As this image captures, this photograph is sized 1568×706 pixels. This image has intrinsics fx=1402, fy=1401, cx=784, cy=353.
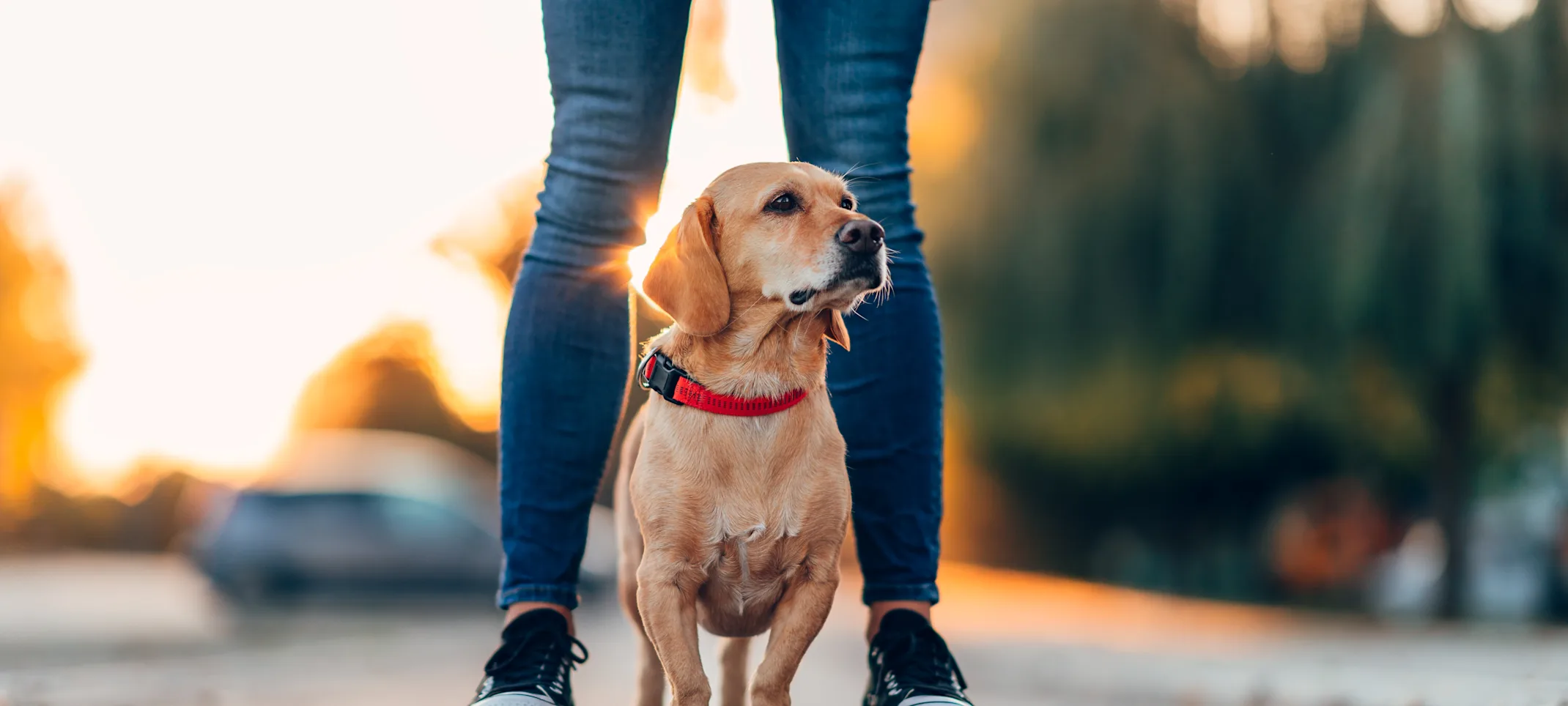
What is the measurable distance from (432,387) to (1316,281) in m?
26.4

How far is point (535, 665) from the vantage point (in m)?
2.15

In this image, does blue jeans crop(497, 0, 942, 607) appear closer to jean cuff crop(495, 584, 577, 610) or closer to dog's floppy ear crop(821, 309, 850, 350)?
jean cuff crop(495, 584, 577, 610)

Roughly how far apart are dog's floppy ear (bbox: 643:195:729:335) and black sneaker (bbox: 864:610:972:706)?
1.84 feet

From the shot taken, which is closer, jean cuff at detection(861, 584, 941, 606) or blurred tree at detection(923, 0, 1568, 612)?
jean cuff at detection(861, 584, 941, 606)

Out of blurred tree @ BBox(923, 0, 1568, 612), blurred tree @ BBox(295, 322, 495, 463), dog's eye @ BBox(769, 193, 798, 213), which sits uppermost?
blurred tree @ BBox(295, 322, 495, 463)

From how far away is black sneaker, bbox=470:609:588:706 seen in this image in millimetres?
2104

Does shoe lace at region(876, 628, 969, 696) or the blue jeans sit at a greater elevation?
the blue jeans

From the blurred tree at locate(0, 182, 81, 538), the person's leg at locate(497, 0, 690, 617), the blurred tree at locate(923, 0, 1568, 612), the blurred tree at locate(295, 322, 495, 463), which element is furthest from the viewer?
the blurred tree at locate(0, 182, 81, 538)

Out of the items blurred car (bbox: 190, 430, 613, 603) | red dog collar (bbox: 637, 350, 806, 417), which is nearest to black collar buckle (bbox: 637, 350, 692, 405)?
red dog collar (bbox: 637, 350, 806, 417)

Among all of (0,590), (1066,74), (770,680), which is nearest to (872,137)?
(770,680)

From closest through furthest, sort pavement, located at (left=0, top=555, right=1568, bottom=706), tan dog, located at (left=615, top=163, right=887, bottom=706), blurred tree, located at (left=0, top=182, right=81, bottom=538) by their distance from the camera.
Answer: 1. tan dog, located at (left=615, top=163, right=887, bottom=706)
2. pavement, located at (left=0, top=555, right=1568, bottom=706)
3. blurred tree, located at (left=0, top=182, right=81, bottom=538)

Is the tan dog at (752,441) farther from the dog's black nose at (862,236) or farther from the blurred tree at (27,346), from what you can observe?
the blurred tree at (27,346)

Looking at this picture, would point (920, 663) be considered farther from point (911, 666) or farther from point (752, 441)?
point (752, 441)

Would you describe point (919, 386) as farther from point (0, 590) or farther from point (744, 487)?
point (0, 590)
